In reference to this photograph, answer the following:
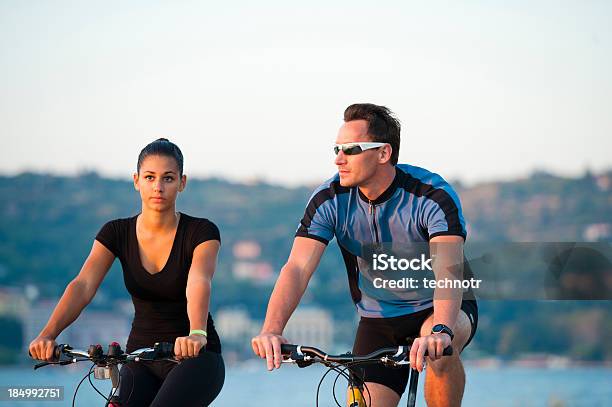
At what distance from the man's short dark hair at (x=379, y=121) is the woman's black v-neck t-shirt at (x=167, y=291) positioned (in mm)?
1010

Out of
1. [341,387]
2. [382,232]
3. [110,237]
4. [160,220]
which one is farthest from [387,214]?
[341,387]

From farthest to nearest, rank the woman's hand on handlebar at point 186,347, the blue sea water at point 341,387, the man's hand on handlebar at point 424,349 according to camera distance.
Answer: the blue sea water at point 341,387, the woman's hand on handlebar at point 186,347, the man's hand on handlebar at point 424,349

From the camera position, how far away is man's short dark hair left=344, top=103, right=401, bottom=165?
24.5 ft

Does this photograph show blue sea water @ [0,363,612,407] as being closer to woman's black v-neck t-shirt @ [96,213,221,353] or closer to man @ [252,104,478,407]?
man @ [252,104,478,407]

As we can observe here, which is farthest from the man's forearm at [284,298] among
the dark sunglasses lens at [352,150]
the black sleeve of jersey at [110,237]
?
the black sleeve of jersey at [110,237]

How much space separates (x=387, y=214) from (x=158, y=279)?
130cm

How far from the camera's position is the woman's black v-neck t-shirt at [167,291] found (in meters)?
7.37

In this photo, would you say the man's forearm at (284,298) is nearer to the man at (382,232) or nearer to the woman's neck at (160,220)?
the man at (382,232)

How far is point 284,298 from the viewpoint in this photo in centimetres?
709

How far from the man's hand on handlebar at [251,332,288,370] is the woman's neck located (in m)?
1.19

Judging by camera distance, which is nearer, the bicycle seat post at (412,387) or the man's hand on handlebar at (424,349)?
the man's hand on handlebar at (424,349)

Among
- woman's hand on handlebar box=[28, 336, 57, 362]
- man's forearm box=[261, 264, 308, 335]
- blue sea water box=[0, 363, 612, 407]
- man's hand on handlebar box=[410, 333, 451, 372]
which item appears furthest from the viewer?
blue sea water box=[0, 363, 612, 407]

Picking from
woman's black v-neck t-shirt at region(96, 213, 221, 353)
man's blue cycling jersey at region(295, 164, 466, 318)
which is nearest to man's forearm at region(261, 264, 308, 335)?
man's blue cycling jersey at region(295, 164, 466, 318)

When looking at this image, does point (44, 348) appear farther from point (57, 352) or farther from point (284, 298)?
point (284, 298)
